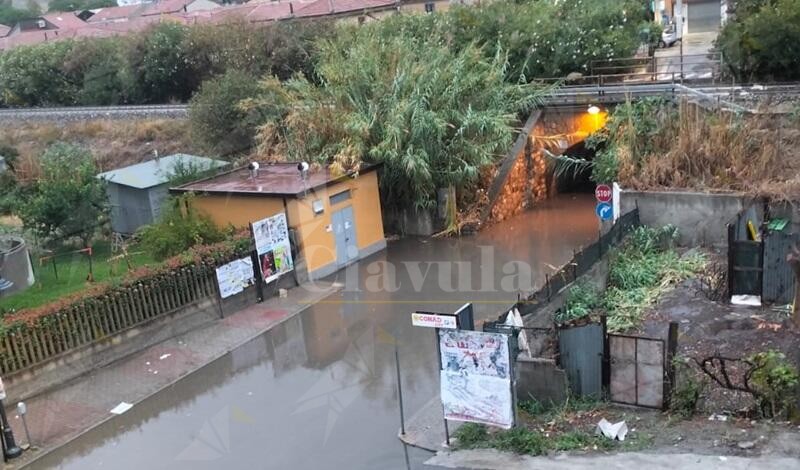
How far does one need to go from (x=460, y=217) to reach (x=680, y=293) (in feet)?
29.1

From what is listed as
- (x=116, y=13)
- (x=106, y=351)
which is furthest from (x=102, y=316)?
(x=116, y=13)

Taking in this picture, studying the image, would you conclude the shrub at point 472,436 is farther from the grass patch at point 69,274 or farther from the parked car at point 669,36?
the parked car at point 669,36

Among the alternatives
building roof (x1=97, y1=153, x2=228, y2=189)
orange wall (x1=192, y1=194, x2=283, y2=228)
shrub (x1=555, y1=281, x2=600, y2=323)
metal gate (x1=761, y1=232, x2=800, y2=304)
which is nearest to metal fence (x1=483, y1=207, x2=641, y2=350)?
shrub (x1=555, y1=281, x2=600, y2=323)

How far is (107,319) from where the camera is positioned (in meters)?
14.5

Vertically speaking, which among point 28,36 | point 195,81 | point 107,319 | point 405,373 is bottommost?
point 405,373

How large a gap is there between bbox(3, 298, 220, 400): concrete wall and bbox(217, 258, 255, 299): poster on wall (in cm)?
41

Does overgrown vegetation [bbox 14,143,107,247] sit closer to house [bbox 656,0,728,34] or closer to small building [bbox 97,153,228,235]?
small building [bbox 97,153,228,235]

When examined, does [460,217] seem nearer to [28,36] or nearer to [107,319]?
[107,319]

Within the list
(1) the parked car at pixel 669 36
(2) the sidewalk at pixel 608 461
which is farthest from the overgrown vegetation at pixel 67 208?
(1) the parked car at pixel 669 36

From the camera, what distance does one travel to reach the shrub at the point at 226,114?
27.2m

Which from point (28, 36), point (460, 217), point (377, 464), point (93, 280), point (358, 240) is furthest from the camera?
point (28, 36)

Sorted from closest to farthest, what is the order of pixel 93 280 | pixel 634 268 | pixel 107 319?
pixel 107 319 → pixel 634 268 → pixel 93 280

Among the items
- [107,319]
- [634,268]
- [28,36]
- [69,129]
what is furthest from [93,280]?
[28,36]

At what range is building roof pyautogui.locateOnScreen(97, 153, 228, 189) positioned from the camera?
22.4 meters
